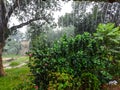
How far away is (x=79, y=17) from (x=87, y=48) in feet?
52.8

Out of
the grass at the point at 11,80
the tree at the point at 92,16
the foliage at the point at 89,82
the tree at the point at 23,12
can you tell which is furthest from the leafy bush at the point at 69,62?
the tree at the point at 92,16

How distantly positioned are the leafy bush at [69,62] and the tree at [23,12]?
696cm

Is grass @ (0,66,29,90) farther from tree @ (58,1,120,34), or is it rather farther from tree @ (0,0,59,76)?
tree @ (58,1,120,34)

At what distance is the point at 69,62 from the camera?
805cm

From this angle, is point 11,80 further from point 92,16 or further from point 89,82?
point 92,16

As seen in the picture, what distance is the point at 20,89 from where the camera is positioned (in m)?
7.90

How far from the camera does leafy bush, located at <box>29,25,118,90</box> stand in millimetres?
7684

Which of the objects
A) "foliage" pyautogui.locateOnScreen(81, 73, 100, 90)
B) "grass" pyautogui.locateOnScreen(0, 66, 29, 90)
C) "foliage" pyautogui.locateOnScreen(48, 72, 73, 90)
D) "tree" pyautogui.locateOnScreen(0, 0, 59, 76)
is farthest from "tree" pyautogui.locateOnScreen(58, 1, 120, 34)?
"foliage" pyautogui.locateOnScreen(48, 72, 73, 90)

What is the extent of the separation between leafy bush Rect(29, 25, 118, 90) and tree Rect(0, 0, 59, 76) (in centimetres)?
696

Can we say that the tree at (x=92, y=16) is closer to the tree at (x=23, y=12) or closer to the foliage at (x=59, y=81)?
the tree at (x=23, y=12)

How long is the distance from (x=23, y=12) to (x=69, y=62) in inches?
340

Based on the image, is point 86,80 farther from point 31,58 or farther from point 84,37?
point 31,58

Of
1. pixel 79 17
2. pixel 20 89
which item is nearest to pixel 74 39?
pixel 20 89

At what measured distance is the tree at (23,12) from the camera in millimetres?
14625
